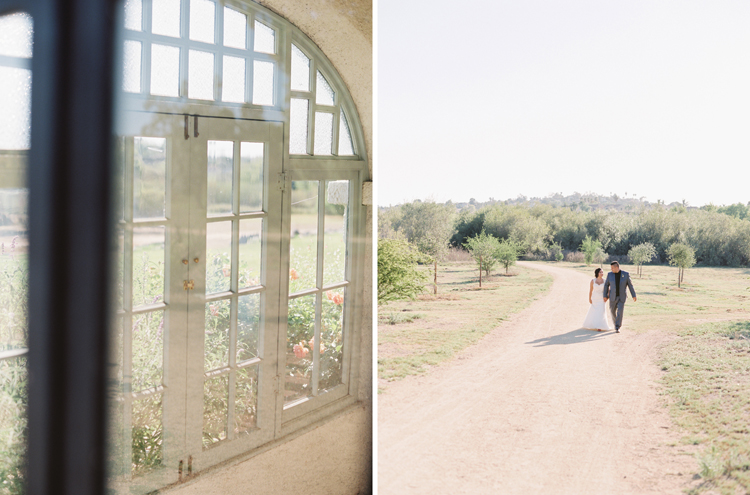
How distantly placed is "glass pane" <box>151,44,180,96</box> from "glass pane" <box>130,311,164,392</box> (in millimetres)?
739

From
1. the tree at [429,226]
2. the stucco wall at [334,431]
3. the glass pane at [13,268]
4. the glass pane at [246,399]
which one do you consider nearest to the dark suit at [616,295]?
the tree at [429,226]

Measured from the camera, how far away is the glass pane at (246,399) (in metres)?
1.88

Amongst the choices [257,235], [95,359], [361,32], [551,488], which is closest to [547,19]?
[361,32]

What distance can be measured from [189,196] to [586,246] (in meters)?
1.67

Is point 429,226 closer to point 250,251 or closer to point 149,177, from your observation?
point 250,251

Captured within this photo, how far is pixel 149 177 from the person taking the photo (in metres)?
1.53

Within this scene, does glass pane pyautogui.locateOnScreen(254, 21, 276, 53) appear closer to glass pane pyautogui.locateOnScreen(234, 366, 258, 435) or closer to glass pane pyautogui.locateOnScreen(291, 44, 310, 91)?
glass pane pyautogui.locateOnScreen(291, 44, 310, 91)

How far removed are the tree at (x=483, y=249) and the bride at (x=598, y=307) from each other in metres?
0.48

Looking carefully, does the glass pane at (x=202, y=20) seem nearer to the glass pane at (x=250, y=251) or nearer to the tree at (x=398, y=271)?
the glass pane at (x=250, y=251)

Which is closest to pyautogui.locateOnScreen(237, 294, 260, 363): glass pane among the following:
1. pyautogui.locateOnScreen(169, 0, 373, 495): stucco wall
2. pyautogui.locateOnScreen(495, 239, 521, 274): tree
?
pyautogui.locateOnScreen(169, 0, 373, 495): stucco wall

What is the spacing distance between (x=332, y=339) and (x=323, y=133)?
96 centimetres

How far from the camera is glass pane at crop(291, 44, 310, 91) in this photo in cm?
194

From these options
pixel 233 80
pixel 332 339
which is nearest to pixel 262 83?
pixel 233 80

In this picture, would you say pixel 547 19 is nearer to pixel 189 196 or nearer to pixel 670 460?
pixel 189 196
